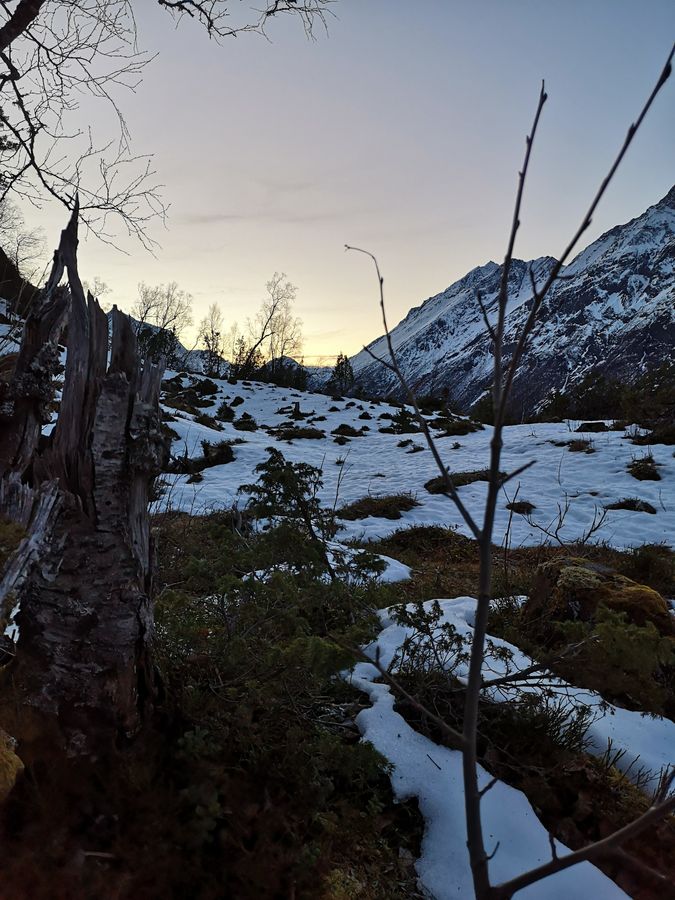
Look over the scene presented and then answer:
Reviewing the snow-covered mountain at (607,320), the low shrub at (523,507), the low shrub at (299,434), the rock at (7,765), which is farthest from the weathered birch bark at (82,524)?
the snow-covered mountain at (607,320)

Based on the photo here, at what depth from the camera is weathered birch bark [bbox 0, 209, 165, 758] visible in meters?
1.47

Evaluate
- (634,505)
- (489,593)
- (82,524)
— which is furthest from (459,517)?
(489,593)

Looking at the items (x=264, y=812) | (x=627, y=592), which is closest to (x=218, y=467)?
(x=627, y=592)

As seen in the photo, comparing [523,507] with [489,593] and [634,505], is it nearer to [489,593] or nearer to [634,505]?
[634,505]

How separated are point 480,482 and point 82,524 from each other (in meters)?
8.78

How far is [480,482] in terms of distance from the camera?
9414mm

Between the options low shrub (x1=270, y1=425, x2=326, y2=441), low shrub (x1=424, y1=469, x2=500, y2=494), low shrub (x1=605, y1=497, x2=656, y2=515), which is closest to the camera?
low shrub (x1=605, y1=497, x2=656, y2=515)

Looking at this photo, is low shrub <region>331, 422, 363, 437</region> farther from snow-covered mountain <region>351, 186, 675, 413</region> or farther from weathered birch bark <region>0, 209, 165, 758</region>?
snow-covered mountain <region>351, 186, 675, 413</region>

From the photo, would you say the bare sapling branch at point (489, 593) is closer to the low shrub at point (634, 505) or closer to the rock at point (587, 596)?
the rock at point (587, 596)

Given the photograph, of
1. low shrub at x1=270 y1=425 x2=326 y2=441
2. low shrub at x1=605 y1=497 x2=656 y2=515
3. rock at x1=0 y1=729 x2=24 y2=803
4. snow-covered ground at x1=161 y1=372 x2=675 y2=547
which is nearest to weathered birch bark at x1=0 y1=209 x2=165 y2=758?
rock at x1=0 y1=729 x2=24 y2=803

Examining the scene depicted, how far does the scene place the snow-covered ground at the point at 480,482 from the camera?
7.27 metres

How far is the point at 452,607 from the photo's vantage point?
3.62 meters

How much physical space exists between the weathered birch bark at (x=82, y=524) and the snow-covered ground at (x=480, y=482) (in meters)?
3.62

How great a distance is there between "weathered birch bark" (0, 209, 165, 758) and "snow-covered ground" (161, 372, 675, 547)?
3624 mm
